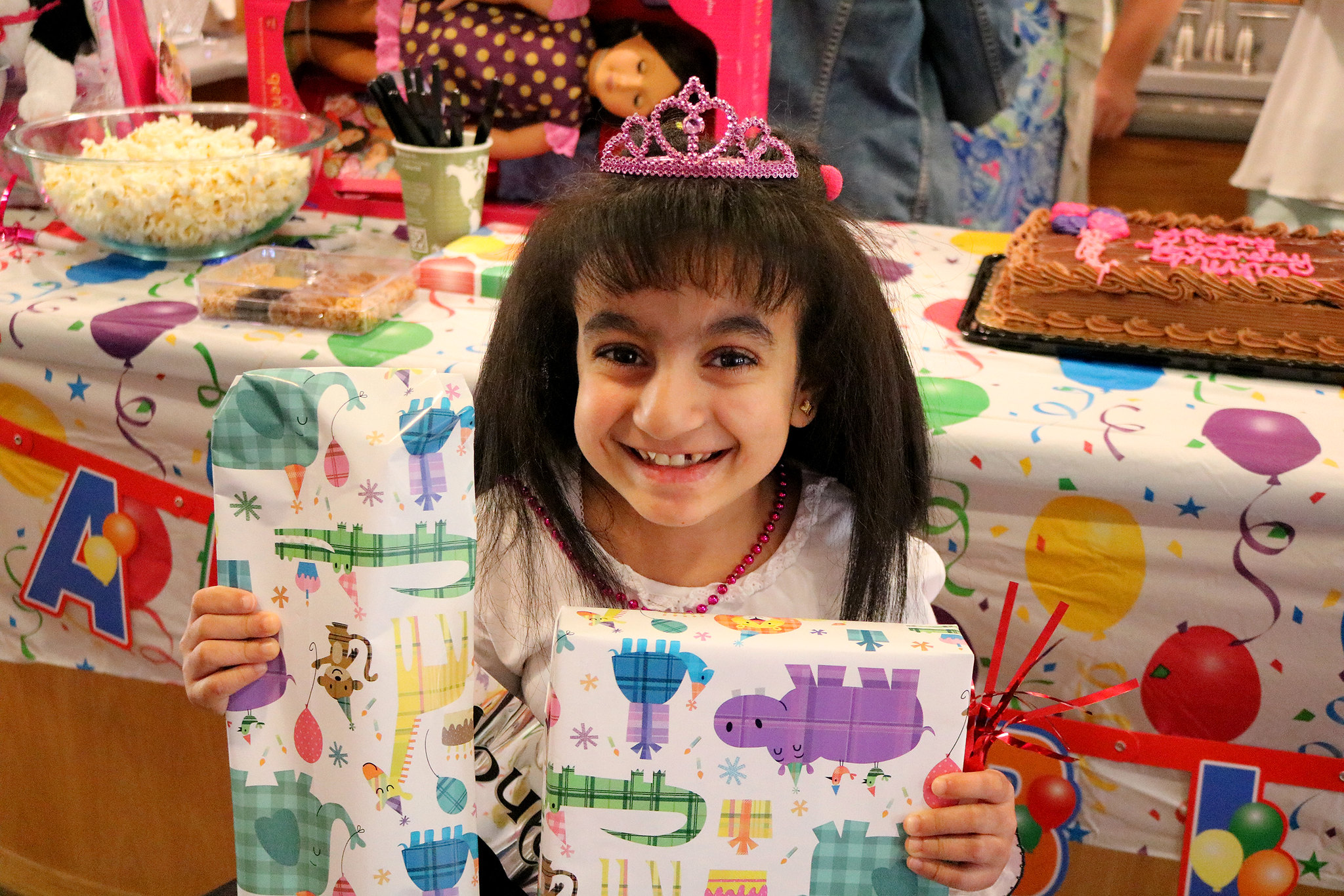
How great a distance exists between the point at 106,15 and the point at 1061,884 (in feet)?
4.88

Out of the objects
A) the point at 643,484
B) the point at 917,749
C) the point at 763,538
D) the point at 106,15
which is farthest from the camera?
the point at 106,15

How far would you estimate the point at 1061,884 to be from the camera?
107 cm

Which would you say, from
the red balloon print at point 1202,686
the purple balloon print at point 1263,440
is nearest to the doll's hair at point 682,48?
the purple balloon print at point 1263,440

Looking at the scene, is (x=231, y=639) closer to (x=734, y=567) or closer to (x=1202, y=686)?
(x=734, y=567)

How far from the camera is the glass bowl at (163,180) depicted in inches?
48.6

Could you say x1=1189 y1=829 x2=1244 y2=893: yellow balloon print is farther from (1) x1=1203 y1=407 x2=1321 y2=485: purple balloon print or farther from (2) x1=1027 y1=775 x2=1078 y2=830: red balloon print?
(1) x1=1203 y1=407 x2=1321 y2=485: purple balloon print

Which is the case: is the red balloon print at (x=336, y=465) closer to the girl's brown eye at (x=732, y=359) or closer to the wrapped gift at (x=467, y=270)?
the girl's brown eye at (x=732, y=359)

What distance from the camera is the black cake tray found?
1.06m

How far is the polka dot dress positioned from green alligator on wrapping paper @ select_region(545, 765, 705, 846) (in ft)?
3.37

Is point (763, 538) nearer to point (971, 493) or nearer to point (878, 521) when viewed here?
point (878, 521)

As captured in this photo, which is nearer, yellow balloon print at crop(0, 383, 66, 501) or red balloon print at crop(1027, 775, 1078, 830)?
red balloon print at crop(1027, 775, 1078, 830)

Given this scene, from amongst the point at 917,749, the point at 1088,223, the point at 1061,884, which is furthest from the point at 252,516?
the point at 1088,223

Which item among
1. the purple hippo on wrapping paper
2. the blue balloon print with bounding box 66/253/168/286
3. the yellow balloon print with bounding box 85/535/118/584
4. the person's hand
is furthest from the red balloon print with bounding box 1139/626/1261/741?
the person's hand

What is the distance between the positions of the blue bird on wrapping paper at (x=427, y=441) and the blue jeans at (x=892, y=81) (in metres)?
1.12
